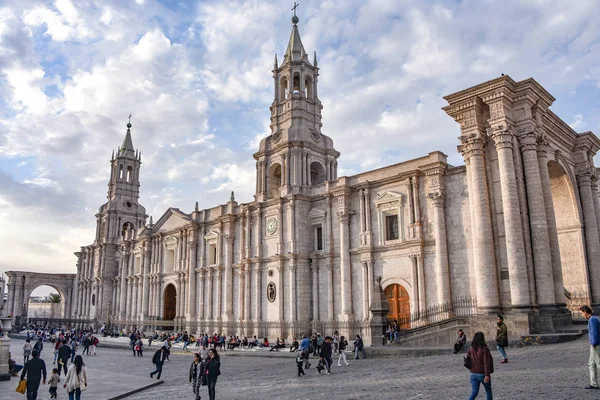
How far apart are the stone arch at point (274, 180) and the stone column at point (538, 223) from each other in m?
18.6

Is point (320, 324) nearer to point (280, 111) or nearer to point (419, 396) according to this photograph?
point (280, 111)

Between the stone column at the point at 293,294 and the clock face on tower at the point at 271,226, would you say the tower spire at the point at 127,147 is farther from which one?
the stone column at the point at 293,294

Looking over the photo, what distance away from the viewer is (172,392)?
13867mm

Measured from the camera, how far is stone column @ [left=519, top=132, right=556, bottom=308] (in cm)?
1883

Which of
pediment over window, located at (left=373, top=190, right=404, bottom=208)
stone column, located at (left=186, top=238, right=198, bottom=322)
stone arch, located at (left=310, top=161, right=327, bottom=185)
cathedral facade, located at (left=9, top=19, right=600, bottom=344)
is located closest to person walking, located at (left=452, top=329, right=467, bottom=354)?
cathedral facade, located at (left=9, top=19, right=600, bottom=344)

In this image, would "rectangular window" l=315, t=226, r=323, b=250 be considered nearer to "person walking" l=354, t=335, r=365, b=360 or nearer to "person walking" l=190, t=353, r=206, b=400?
"person walking" l=354, t=335, r=365, b=360

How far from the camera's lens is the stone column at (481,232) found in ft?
63.5

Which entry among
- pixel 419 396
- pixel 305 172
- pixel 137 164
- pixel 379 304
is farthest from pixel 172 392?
pixel 137 164

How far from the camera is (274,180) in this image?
36594 millimetres

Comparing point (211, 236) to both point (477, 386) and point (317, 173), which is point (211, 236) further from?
point (477, 386)

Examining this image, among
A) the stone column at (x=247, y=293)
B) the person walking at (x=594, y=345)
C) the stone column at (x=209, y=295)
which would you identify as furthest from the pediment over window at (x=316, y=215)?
the person walking at (x=594, y=345)

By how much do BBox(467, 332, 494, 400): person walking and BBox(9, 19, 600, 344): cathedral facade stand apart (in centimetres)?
1162

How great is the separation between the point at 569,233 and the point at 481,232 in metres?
8.01

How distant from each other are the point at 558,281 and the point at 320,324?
14026 mm
